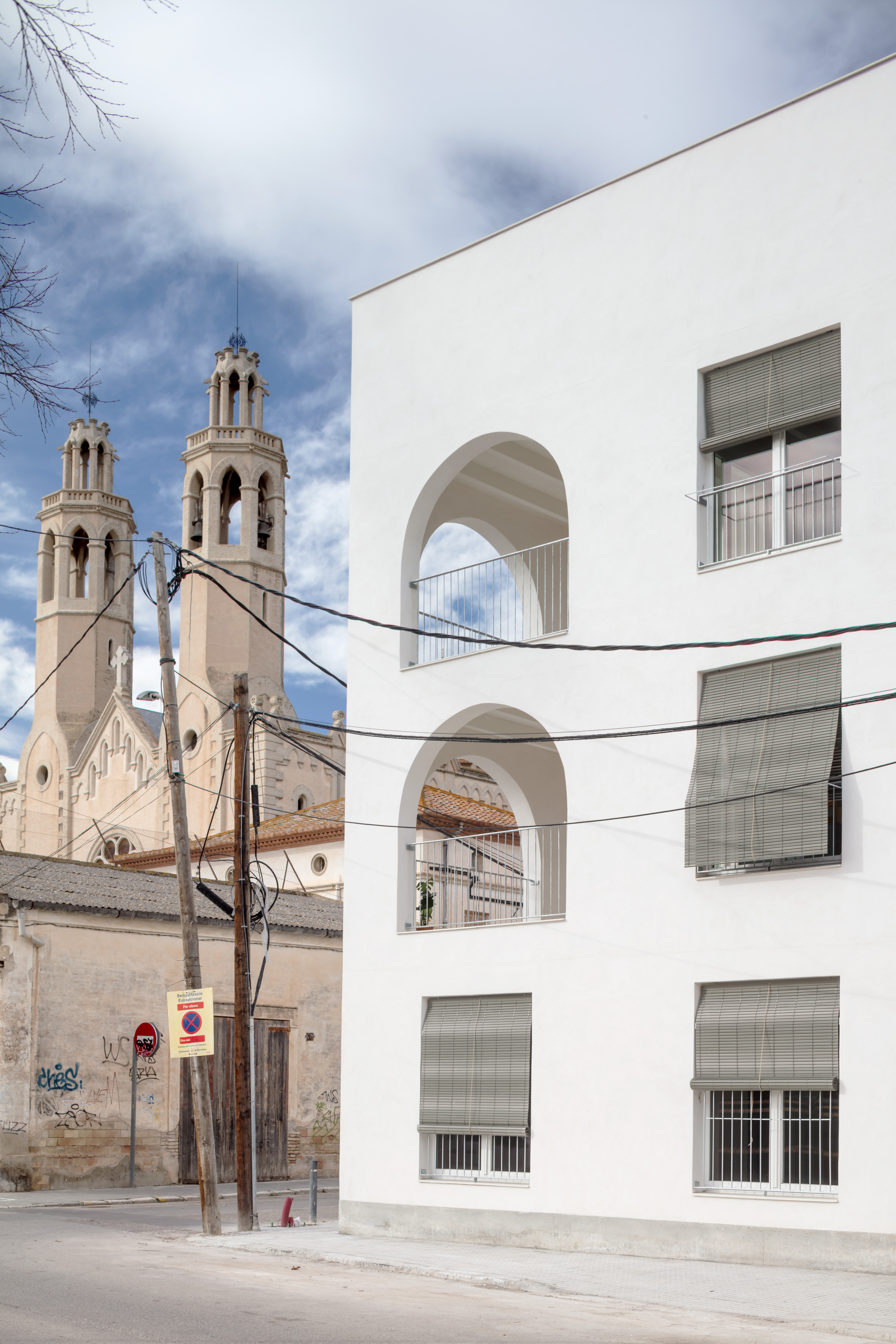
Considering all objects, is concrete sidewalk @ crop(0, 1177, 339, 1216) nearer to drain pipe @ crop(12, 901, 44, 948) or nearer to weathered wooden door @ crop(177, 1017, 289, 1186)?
weathered wooden door @ crop(177, 1017, 289, 1186)

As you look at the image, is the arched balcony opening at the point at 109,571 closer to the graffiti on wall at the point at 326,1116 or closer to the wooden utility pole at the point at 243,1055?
the graffiti on wall at the point at 326,1116

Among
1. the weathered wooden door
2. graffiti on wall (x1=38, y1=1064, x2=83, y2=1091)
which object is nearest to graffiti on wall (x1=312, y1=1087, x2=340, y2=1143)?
the weathered wooden door

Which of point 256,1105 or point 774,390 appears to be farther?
point 256,1105

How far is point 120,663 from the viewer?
70.2 meters

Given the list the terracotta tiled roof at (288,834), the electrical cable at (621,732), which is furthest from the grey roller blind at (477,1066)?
the terracotta tiled roof at (288,834)

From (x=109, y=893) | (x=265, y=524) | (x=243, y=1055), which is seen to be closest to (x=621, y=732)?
(x=243, y=1055)

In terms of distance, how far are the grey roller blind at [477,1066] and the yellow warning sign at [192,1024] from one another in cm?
267

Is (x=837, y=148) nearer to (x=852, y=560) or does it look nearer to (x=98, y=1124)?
(x=852, y=560)

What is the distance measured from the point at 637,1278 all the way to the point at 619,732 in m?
5.83

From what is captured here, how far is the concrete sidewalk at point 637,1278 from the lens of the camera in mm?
11242

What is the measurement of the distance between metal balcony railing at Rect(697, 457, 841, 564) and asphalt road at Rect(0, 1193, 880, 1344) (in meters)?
7.95

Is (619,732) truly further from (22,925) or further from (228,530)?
(228,530)

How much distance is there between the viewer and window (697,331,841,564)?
15.4m

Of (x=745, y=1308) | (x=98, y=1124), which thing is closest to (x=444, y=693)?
(x=745, y=1308)
